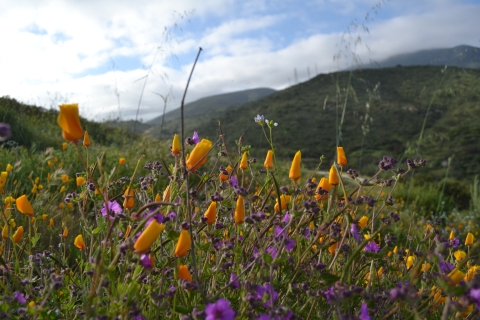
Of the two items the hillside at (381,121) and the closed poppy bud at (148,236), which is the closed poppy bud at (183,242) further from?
the hillside at (381,121)

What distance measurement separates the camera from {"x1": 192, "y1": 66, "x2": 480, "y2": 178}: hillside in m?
23.2

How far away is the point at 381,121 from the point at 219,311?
33773mm

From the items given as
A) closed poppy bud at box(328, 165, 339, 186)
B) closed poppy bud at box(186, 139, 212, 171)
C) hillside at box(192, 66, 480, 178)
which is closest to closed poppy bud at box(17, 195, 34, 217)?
closed poppy bud at box(186, 139, 212, 171)

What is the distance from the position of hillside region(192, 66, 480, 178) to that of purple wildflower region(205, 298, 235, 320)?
18512mm

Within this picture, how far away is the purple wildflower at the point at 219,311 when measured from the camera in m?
0.96

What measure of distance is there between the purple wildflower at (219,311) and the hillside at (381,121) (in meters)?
18.5

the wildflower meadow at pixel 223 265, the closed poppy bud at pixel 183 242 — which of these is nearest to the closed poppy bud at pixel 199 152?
the wildflower meadow at pixel 223 265

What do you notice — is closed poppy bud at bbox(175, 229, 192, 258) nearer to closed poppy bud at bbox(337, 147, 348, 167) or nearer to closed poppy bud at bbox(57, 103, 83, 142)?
closed poppy bud at bbox(57, 103, 83, 142)

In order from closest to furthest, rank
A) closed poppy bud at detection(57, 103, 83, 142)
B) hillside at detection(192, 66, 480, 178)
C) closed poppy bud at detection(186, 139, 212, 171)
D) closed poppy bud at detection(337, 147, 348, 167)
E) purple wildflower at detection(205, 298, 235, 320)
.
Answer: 1. purple wildflower at detection(205, 298, 235, 320)
2. closed poppy bud at detection(57, 103, 83, 142)
3. closed poppy bud at detection(186, 139, 212, 171)
4. closed poppy bud at detection(337, 147, 348, 167)
5. hillside at detection(192, 66, 480, 178)

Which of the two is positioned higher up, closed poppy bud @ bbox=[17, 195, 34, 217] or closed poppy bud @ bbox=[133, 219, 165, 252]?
closed poppy bud @ bbox=[17, 195, 34, 217]

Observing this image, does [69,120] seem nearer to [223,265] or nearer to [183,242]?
[183,242]

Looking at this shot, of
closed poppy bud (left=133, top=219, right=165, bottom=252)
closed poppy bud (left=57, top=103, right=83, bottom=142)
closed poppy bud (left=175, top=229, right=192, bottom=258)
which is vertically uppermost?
closed poppy bud (left=57, top=103, right=83, bottom=142)

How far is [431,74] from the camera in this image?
43.5 meters

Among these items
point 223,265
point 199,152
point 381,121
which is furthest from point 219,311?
point 381,121
